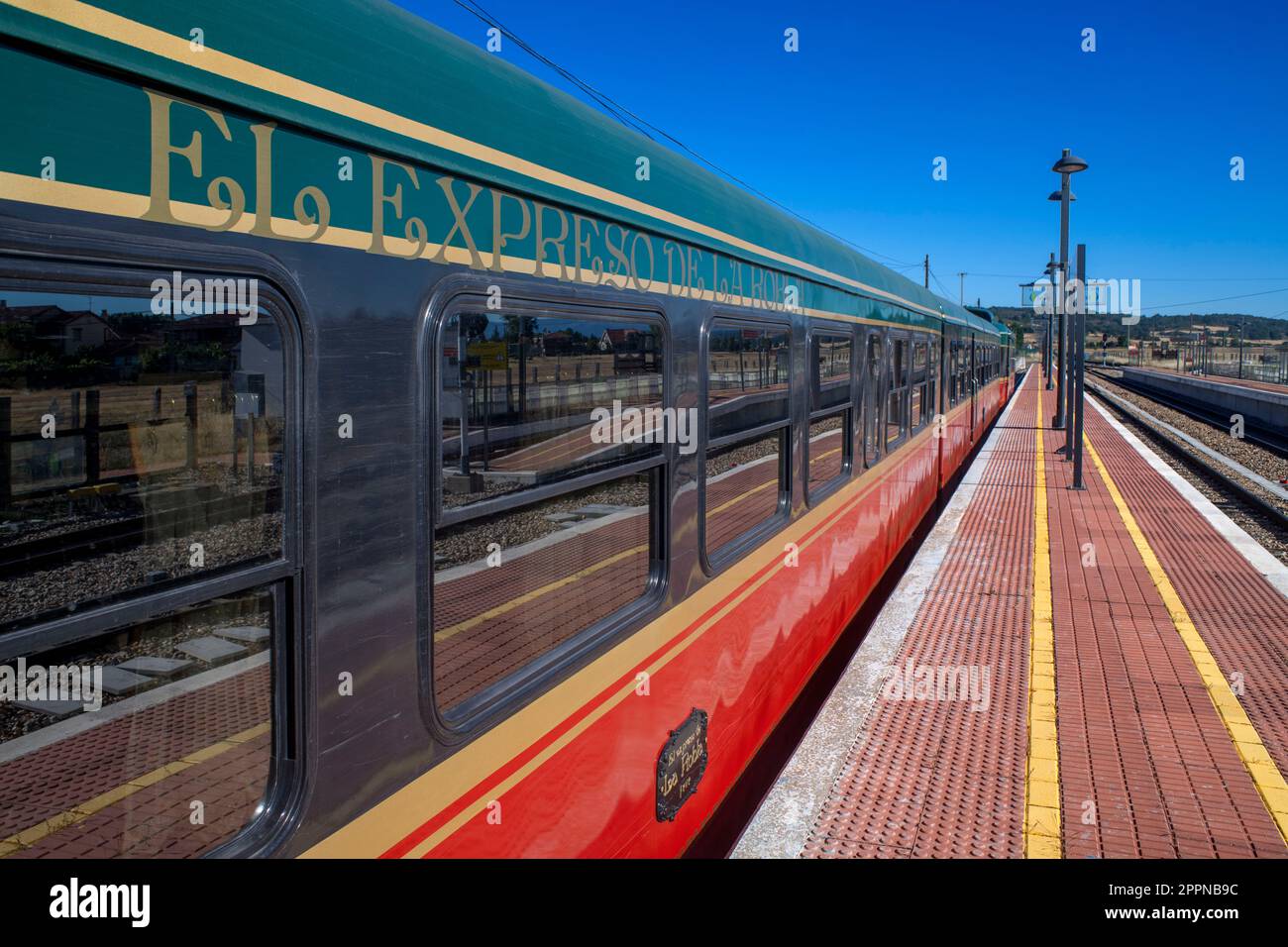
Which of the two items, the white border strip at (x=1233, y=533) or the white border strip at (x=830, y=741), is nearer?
the white border strip at (x=830, y=741)

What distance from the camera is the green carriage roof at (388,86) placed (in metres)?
1.35

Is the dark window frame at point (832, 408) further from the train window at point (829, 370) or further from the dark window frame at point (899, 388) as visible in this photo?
the dark window frame at point (899, 388)

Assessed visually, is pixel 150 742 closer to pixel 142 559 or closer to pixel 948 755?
pixel 142 559

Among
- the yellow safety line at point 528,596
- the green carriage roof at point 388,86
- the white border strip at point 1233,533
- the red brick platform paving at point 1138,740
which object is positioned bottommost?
the red brick platform paving at point 1138,740

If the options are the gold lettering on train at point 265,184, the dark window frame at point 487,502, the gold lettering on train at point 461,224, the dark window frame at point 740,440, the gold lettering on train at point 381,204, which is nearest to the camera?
the gold lettering on train at point 461,224

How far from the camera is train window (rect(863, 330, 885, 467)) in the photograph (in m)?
6.34

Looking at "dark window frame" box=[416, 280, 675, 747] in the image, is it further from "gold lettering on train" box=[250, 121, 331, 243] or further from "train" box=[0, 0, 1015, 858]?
"gold lettering on train" box=[250, 121, 331, 243]

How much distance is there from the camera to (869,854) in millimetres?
3746

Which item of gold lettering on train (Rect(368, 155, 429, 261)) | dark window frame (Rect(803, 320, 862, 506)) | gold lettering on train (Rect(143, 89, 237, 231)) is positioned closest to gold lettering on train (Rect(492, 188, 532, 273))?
gold lettering on train (Rect(368, 155, 429, 261))

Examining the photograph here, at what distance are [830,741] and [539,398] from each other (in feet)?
10.3

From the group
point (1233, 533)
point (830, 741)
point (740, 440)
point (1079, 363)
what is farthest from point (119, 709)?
point (1079, 363)

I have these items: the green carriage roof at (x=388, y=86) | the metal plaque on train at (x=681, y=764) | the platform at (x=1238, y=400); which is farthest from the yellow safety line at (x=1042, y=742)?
the platform at (x=1238, y=400)

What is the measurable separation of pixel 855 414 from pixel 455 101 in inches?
173

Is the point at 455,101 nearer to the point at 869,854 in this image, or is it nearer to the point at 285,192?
the point at 285,192
